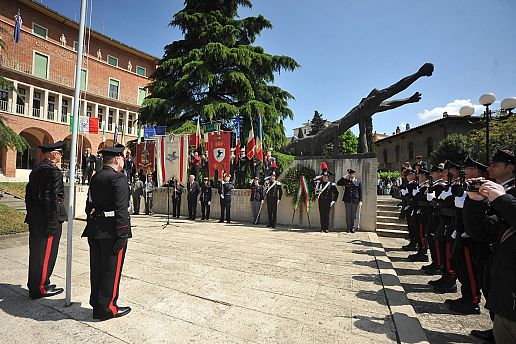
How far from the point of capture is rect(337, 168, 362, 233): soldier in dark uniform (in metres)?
9.84

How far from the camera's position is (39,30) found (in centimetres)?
3002

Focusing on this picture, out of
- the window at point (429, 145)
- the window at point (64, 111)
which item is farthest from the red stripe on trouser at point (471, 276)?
the window at point (429, 145)

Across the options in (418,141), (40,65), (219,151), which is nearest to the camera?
(219,151)

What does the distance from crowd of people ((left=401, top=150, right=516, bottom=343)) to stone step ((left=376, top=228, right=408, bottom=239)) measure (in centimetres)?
228

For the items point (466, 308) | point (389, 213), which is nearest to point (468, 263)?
point (466, 308)

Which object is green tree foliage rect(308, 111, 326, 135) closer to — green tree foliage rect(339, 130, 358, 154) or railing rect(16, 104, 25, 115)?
green tree foliage rect(339, 130, 358, 154)

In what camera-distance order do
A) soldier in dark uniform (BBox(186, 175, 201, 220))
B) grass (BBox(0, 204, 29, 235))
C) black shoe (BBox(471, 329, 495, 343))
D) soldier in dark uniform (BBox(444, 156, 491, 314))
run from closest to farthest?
black shoe (BBox(471, 329, 495, 343)) < soldier in dark uniform (BBox(444, 156, 491, 314)) < grass (BBox(0, 204, 29, 235)) < soldier in dark uniform (BBox(186, 175, 201, 220))

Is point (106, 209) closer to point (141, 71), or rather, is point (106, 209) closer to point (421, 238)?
point (421, 238)

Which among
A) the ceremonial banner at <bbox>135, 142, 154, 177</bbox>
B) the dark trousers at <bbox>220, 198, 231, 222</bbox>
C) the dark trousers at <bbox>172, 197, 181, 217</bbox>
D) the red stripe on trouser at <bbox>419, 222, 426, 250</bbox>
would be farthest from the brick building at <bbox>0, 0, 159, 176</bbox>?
the red stripe on trouser at <bbox>419, 222, 426, 250</bbox>

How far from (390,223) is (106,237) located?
987 cm

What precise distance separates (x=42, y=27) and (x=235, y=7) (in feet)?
85.7

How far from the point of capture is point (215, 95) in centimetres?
1529

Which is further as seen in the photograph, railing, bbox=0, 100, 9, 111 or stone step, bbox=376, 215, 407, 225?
railing, bbox=0, 100, 9, 111

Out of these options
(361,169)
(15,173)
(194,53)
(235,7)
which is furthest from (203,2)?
(15,173)
